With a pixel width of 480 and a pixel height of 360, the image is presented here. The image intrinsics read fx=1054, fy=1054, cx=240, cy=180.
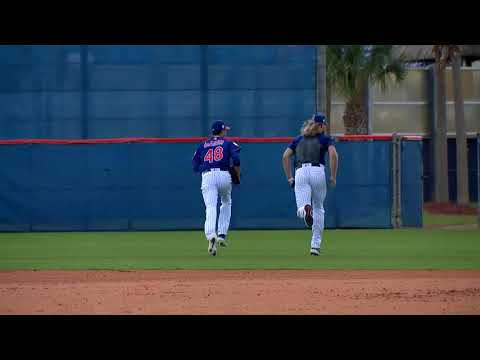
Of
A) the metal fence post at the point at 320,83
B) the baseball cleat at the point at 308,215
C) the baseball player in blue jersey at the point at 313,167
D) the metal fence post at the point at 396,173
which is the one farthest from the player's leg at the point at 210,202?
the metal fence post at the point at 396,173

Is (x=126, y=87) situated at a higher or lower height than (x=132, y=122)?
higher

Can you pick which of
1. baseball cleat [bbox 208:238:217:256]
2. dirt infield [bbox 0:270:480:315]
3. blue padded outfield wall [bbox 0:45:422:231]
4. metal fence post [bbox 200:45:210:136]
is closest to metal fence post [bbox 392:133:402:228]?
blue padded outfield wall [bbox 0:45:422:231]

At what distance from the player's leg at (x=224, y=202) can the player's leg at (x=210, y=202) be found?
0.14 metres

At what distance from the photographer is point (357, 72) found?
3638cm

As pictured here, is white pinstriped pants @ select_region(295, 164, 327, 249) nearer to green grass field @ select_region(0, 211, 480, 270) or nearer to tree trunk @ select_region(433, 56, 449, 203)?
green grass field @ select_region(0, 211, 480, 270)

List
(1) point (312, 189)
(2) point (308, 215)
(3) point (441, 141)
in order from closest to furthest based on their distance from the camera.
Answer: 1. (2) point (308, 215)
2. (1) point (312, 189)
3. (3) point (441, 141)

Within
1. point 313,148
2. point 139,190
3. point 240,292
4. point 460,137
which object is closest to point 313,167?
point 313,148

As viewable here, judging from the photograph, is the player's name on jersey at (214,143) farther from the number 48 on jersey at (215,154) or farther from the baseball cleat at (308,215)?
the baseball cleat at (308,215)

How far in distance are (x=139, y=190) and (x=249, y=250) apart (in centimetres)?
551

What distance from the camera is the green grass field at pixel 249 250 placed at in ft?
47.5

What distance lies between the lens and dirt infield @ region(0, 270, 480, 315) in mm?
9719

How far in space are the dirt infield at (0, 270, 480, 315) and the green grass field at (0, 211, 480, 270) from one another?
1.13m

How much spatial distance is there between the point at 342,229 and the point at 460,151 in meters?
15.8

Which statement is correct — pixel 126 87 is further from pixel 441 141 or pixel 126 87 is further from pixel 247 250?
pixel 441 141
